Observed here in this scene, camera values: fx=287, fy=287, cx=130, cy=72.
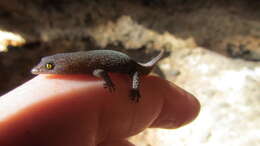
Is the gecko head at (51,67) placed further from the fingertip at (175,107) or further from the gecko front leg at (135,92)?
the fingertip at (175,107)

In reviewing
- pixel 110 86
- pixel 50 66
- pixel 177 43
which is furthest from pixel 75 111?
pixel 177 43

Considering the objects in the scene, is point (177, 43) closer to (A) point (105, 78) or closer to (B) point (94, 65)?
(B) point (94, 65)

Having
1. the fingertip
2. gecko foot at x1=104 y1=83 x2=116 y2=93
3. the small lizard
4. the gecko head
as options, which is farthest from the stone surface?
the gecko head

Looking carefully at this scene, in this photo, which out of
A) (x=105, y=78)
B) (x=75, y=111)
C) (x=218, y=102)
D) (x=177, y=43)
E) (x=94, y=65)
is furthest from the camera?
(x=177, y=43)

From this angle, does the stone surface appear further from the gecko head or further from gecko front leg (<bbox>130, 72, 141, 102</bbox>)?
the gecko head

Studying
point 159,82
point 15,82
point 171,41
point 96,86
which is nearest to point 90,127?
point 96,86

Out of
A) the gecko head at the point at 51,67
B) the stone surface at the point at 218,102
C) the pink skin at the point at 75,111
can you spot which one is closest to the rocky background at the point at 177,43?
the stone surface at the point at 218,102
